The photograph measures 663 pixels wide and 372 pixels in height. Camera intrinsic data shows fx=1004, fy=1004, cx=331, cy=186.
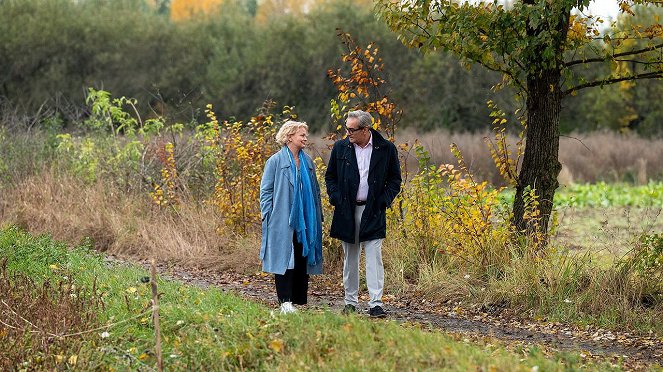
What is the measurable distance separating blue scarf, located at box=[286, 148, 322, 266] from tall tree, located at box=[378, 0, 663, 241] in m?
2.38

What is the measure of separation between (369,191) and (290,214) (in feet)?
2.48

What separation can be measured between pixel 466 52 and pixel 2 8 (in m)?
41.3

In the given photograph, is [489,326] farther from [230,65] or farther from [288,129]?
[230,65]

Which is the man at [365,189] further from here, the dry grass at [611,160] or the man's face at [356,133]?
the dry grass at [611,160]

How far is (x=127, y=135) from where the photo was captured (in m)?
17.9

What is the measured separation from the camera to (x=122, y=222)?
15141 mm

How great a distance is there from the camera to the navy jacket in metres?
9.23

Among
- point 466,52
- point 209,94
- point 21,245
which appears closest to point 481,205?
point 466,52

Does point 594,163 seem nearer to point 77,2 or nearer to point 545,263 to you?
point 545,263

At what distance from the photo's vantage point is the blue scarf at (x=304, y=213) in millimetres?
9242

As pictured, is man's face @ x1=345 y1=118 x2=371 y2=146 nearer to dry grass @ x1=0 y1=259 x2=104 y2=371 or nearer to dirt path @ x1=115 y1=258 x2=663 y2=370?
dirt path @ x1=115 y1=258 x2=663 y2=370

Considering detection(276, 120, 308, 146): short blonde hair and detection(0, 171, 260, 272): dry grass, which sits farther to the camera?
detection(0, 171, 260, 272): dry grass

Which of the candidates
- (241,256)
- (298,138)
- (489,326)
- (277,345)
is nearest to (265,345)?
(277,345)

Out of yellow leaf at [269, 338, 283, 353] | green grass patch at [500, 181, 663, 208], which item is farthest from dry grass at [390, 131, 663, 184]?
yellow leaf at [269, 338, 283, 353]
